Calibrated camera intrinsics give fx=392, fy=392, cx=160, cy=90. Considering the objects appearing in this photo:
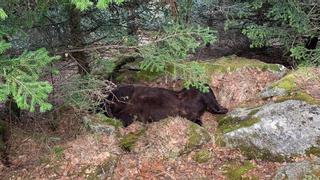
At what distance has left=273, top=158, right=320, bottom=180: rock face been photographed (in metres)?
5.79

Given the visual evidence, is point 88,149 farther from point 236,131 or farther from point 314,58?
point 314,58

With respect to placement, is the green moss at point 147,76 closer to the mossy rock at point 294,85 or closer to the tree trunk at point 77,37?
the tree trunk at point 77,37

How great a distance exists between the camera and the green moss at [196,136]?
7027 mm

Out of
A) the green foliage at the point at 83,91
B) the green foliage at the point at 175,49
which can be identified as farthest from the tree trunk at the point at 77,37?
the green foliage at the point at 175,49

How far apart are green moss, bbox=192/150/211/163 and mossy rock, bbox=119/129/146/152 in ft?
3.72

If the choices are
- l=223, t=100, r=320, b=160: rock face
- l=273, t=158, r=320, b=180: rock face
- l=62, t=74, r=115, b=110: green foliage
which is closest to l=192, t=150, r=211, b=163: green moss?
l=223, t=100, r=320, b=160: rock face

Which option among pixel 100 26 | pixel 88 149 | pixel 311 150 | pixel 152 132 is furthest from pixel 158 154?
Result: pixel 100 26

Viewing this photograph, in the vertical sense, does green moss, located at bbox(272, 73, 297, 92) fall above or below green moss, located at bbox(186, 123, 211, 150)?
above

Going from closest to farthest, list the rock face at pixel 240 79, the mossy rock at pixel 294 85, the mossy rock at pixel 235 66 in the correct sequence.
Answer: the mossy rock at pixel 294 85 → the rock face at pixel 240 79 → the mossy rock at pixel 235 66

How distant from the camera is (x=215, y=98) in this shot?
809 centimetres

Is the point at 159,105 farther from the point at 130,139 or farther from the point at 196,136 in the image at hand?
the point at 196,136

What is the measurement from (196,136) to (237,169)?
102 cm

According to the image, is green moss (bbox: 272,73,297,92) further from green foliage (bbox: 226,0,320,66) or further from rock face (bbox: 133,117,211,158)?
rock face (bbox: 133,117,211,158)

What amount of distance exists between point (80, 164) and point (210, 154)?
2.29 meters
